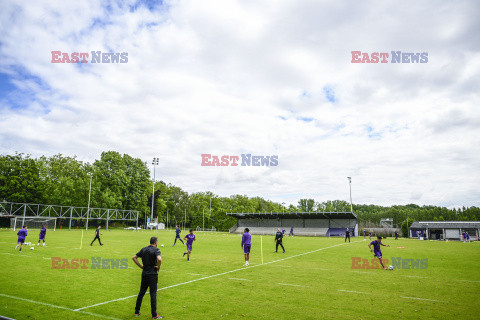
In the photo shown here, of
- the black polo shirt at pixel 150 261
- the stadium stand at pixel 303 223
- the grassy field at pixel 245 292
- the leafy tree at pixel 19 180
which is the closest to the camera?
the black polo shirt at pixel 150 261

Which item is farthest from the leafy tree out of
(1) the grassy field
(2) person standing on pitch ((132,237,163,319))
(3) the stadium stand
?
(2) person standing on pitch ((132,237,163,319))

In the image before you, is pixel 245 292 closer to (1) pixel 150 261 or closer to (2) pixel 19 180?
(1) pixel 150 261

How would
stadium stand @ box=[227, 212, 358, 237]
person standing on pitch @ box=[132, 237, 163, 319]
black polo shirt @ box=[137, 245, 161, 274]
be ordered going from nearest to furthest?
1. person standing on pitch @ box=[132, 237, 163, 319]
2. black polo shirt @ box=[137, 245, 161, 274]
3. stadium stand @ box=[227, 212, 358, 237]

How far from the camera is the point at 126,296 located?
9719mm

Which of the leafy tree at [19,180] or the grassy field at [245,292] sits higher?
the leafy tree at [19,180]

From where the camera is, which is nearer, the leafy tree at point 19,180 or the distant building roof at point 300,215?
the leafy tree at point 19,180

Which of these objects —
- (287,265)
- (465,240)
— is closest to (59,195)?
(287,265)

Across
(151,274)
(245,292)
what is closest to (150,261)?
(151,274)

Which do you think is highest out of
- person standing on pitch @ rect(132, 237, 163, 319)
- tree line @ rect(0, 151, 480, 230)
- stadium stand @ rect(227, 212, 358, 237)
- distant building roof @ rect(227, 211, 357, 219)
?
tree line @ rect(0, 151, 480, 230)

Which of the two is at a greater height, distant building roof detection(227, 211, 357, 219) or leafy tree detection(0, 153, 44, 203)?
leafy tree detection(0, 153, 44, 203)

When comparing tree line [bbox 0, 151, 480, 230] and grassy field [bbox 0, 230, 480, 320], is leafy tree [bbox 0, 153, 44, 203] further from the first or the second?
grassy field [bbox 0, 230, 480, 320]

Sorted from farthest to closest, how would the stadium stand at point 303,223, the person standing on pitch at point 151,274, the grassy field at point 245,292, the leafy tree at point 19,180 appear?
the stadium stand at point 303,223, the leafy tree at point 19,180, the grassy field at point 245,292, the person standing on pitch at point 151,274

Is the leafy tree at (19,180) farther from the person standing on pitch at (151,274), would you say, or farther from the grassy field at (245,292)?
the person standing on pitch at (151,274)

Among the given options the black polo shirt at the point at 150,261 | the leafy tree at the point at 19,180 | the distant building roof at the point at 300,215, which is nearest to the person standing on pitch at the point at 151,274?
the black polo shirt at the point at 150,261
